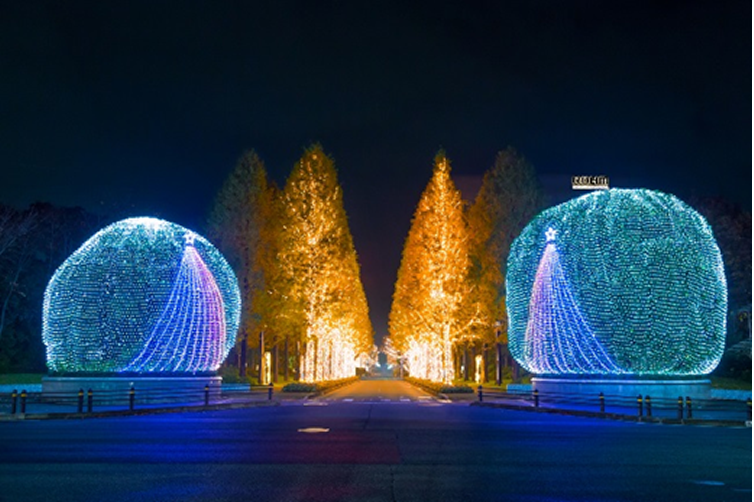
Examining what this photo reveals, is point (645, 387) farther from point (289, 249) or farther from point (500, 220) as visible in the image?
point (289, 249)

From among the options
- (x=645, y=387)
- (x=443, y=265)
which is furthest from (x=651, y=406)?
(x=443, y=265)

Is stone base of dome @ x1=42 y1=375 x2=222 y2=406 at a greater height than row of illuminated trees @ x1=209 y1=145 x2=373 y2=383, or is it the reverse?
row of illuminated trees @ x1=209 y1=145 x2=373 y2=383

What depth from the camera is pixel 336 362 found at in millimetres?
73250

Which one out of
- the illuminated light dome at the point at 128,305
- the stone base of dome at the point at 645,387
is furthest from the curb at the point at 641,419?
the illuminated light dome at the point at 128,305

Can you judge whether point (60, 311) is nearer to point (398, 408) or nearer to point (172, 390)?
point (172, 390)

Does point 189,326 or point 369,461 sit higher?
point 189,326

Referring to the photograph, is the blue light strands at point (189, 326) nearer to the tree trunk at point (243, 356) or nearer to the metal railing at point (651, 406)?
the metal railing at point (651, 406)

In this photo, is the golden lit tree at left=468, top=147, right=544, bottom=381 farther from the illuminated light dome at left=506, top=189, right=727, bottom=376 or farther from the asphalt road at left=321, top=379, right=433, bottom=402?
the illuminated light dome at left=506, top=189, right=727, bottom=376

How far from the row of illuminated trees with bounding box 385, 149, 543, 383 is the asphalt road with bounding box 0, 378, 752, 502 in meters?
27.3

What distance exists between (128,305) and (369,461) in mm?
20157

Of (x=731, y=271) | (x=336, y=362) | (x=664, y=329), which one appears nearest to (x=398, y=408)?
(x=664, y=329)

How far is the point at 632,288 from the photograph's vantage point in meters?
28.6

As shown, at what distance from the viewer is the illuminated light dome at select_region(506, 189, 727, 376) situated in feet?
93.1

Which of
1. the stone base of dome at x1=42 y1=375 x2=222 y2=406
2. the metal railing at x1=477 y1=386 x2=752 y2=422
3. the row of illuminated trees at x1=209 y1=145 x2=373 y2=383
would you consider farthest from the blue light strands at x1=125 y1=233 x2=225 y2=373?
the row of illuminated trees at x1=209 y1=145 x2=373 y2=383
